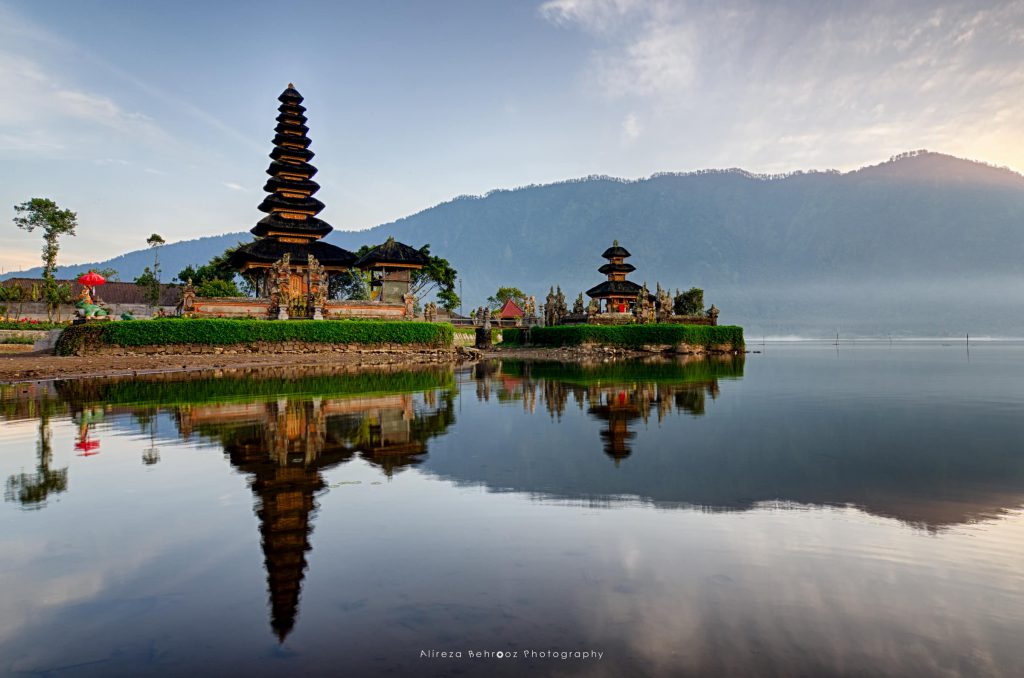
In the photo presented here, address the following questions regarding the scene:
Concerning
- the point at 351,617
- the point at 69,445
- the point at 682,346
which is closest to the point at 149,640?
the point at 351,617

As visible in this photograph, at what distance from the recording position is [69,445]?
11.2 m

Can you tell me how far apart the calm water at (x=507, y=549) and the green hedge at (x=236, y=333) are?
22011 millimetres

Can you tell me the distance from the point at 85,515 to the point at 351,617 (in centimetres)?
477

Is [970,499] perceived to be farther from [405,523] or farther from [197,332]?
[197,332]

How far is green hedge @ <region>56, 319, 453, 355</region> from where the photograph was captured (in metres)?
32.6

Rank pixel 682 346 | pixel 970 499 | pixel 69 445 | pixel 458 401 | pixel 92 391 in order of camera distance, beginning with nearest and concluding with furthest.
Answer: pixel 970 499
pixel 69 445
pixel 458 401
pixel 92 391
pixel 682 346

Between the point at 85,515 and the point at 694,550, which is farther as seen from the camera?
the point at 85,515

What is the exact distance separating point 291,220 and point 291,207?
1296 millimetres

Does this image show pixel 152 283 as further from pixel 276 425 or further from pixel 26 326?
pixel 276 425

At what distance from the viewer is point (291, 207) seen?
52.1m

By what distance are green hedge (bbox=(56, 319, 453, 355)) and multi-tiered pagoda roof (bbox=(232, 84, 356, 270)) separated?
11908 mm

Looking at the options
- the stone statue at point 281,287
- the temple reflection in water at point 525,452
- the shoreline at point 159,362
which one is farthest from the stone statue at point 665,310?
the temple reflection in water at point 525,452

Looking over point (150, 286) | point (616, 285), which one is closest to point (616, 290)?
point (616, 285)

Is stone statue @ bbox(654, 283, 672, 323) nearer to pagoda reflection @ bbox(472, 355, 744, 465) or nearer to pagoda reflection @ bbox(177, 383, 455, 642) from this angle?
pagoda reflection @ bbox(472, 355, 744, 465)
